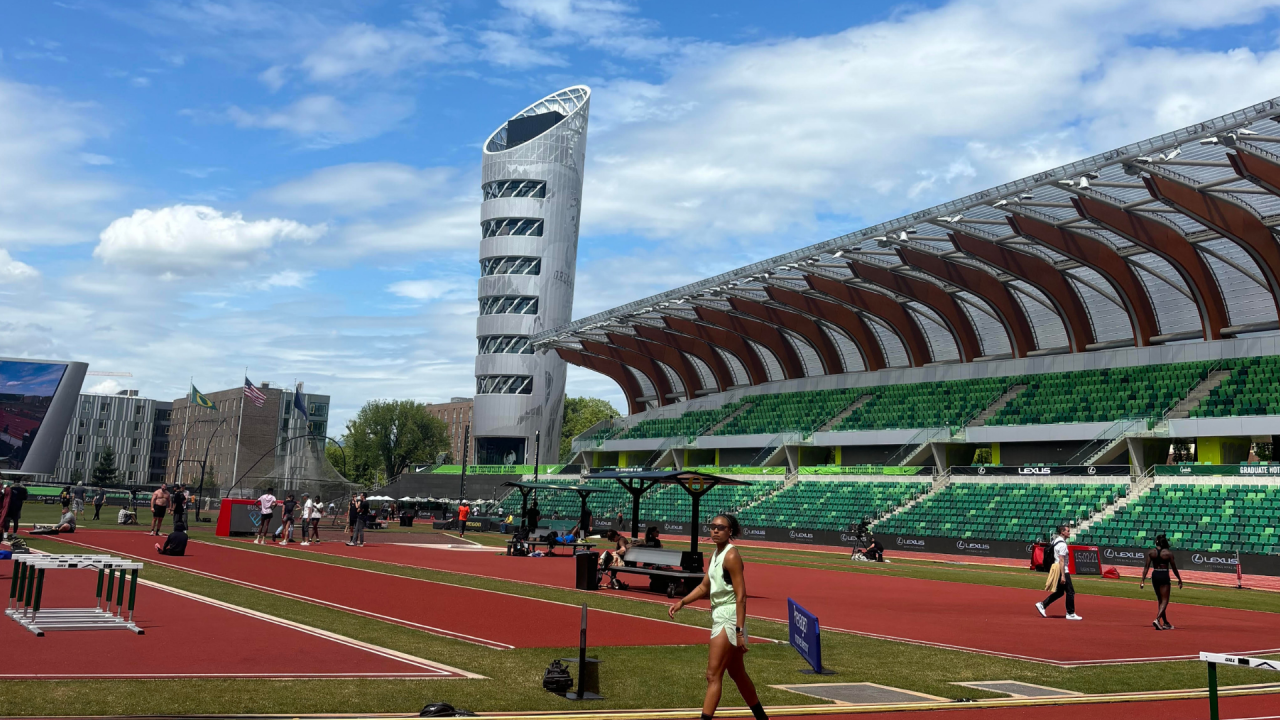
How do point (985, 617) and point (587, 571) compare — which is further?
point (587, 571)

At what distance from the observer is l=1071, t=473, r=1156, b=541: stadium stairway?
39.3 meters

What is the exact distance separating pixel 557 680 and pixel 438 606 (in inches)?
319

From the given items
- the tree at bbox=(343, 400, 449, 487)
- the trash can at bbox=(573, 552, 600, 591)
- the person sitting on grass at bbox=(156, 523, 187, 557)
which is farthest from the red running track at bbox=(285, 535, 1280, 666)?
the tree at bbox=(343, 400, 449, 487)

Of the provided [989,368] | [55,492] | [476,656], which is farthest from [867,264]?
[55,492]

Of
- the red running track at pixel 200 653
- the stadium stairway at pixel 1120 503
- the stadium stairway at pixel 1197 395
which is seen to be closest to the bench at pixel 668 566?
the red running track at pixel 200 653

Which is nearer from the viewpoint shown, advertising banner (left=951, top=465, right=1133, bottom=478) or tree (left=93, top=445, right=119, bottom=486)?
advertising banner (left=951, top=465, right=1133, bottom=478)

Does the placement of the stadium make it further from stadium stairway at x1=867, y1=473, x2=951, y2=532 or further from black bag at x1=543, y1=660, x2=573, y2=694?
stadium stairway at x1=867, y1=473, x2=951, y2=532

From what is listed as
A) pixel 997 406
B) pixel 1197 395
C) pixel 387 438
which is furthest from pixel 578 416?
pixel 1197 395

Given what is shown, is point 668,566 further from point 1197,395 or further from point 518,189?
point 518,189

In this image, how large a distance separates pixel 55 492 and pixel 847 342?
229ft

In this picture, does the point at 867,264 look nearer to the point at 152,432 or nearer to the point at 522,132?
the point at 522,132

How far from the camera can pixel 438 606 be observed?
17141 millimetres

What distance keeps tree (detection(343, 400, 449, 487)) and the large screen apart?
125 feet

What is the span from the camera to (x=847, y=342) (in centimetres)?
6731
